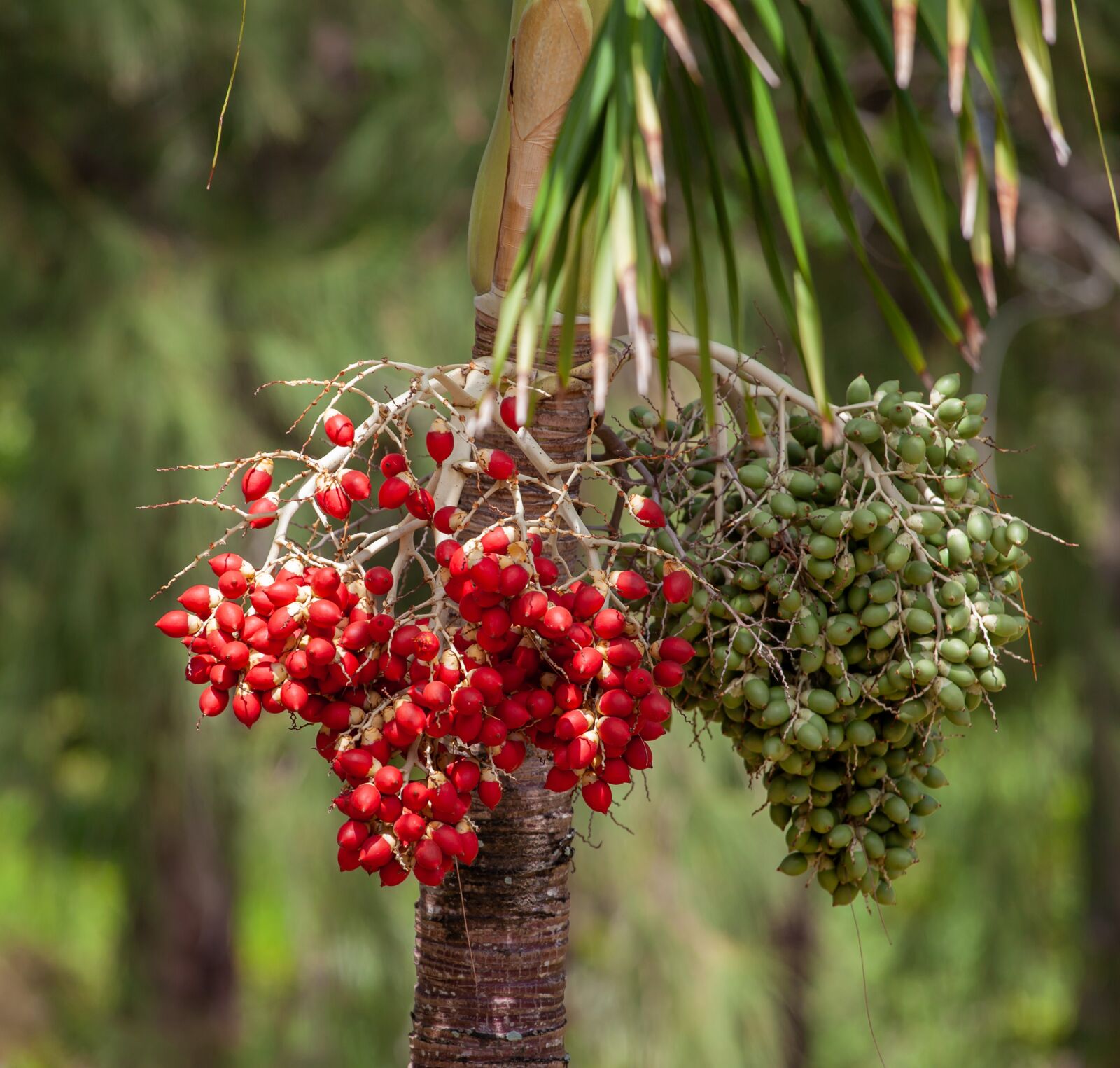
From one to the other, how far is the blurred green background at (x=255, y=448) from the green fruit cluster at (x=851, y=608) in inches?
85.4

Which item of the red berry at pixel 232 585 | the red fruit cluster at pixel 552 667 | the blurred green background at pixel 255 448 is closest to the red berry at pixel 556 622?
the red fruit cluster at pixel 552 667

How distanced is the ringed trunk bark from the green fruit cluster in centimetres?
11

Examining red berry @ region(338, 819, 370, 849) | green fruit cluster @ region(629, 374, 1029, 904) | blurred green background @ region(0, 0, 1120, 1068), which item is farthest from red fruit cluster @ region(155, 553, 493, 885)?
blurred green background @ region(0, 0, 1120, 1068)

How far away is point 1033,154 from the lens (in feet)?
13.4

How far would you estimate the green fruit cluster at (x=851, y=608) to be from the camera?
0.96 m

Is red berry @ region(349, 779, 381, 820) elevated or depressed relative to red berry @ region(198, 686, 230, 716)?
depressed

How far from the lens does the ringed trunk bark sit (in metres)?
0.99

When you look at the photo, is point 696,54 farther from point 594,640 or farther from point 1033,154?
point 594,640

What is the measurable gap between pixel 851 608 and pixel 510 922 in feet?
1.16

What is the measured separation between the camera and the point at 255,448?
3350 millimetres

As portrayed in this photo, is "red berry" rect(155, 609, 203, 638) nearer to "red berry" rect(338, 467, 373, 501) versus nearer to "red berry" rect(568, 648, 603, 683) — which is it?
"red berry" rect(338, 467, 373, 501)

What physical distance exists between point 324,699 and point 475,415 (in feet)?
0.74

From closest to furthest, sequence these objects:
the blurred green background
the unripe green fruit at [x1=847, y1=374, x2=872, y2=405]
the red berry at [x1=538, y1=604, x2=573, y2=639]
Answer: the red berry at [x1=538, y1=604, x2=573, y2=639] < the unripe green fruit at [x1=847, y1=374, x2=872, y2=405] < the blurred green background

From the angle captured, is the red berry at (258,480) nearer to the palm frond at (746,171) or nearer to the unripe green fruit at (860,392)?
the palm frond at (746,171)
